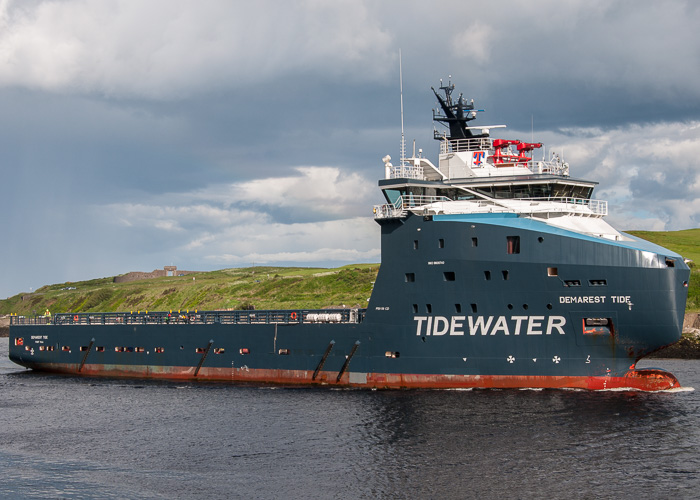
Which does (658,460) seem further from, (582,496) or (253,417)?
(253,417)

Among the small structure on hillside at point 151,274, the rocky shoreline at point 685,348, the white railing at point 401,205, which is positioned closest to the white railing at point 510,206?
the white railing at point 401,205

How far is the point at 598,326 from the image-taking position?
3203 cm

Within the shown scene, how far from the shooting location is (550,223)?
3388 centimetres

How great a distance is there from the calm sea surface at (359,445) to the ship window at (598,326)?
2.70m

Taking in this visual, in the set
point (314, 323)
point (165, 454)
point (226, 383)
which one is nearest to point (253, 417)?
point (165, 454)

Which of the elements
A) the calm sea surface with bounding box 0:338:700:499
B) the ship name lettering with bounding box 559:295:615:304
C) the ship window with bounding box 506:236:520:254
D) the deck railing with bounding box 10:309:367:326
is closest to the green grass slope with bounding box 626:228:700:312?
the calm sea surface with bounding box 0:338:700:499

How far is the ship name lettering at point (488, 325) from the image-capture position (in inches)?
1280

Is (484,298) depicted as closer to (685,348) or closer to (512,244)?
(512,244)

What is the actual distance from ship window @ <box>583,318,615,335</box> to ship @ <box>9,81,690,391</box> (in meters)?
0.06

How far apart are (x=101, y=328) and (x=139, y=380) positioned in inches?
227

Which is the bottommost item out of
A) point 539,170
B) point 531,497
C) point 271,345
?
point 531,497

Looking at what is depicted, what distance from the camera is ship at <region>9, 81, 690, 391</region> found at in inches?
1249

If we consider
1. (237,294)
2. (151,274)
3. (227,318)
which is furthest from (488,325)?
(151,274)

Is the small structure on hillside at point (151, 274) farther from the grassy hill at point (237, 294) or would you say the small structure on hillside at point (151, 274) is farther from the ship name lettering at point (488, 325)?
the ship name lettering at point (488, 325)
